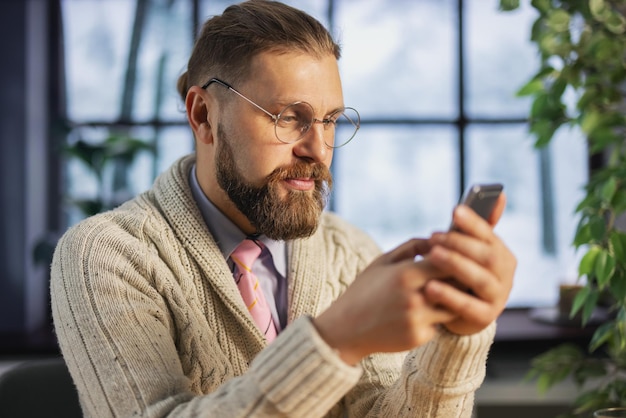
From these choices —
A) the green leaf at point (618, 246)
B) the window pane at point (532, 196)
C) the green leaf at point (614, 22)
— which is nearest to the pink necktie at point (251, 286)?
the green leaf at point (618, 246)

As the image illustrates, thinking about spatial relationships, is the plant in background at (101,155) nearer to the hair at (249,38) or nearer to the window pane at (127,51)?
the window pane at (127,51)

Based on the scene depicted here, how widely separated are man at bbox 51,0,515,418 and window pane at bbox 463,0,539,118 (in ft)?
5.76

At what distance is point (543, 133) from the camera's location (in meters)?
2.00

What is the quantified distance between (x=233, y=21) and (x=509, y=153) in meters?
2.12

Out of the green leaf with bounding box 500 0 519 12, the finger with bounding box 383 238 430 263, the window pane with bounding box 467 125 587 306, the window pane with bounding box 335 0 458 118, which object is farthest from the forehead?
the window pane with bounding box 467 125 587 306

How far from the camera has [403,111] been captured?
3.33 metres

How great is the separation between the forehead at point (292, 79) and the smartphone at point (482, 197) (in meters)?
0.50

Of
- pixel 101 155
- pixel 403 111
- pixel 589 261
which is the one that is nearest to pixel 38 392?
pixel 589 261

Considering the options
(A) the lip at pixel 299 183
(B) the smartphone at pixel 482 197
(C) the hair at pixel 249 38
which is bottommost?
(A) the lip at pixel 299 183

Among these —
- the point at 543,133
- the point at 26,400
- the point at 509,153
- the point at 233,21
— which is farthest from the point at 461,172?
the point at 26,400

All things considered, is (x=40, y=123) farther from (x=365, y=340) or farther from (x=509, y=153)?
(x=365, y=340)

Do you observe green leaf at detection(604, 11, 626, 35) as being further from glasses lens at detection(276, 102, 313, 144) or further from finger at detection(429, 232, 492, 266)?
finger at detection(429, 232, 492, 266)

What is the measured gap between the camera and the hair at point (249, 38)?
142 centimetres

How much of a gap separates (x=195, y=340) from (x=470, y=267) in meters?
0.65
